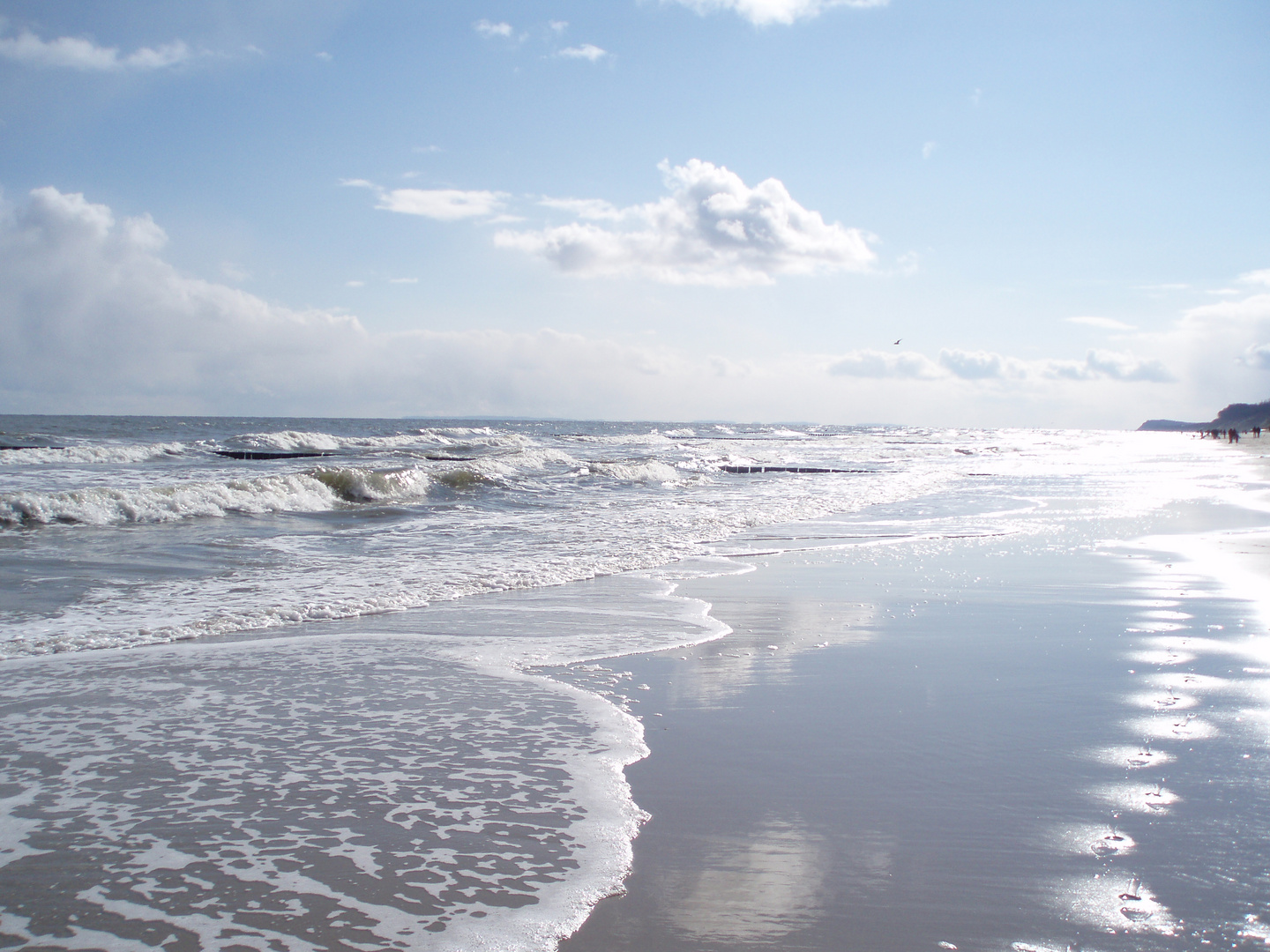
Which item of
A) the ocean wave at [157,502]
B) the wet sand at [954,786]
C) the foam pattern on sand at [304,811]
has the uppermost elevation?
the ocean wave at [157,502]

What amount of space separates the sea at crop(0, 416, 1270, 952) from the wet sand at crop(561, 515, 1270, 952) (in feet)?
0.26

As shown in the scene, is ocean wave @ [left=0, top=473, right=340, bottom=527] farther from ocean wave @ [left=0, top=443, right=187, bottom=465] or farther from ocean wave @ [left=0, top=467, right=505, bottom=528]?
ocean wave @ [left=0, top=443, right=187, bottom=465]

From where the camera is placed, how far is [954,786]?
3453 mm

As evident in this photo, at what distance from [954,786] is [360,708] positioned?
305 centimetres

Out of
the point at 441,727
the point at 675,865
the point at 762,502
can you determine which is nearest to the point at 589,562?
the point at 441,727

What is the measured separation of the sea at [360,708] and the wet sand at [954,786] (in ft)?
0.26

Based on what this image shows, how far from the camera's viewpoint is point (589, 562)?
33.2 ft

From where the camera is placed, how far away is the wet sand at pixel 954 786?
250 cm

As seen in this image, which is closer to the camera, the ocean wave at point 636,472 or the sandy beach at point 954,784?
the sandy beach at point 954,784

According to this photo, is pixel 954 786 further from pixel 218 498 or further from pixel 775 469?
pixel 775 469

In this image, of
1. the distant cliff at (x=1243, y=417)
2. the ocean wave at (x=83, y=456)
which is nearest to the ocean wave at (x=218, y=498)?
the ocean wave at (x=83, y=456)

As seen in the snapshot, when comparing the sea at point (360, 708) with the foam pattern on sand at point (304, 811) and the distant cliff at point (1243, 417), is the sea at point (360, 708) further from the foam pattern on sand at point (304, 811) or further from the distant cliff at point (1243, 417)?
the distant cliff at point (1243, 417)

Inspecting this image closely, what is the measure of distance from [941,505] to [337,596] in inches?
525

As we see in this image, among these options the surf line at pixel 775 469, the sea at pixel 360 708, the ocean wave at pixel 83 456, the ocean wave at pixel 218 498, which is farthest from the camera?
the ocean wave at pixel 83 456
